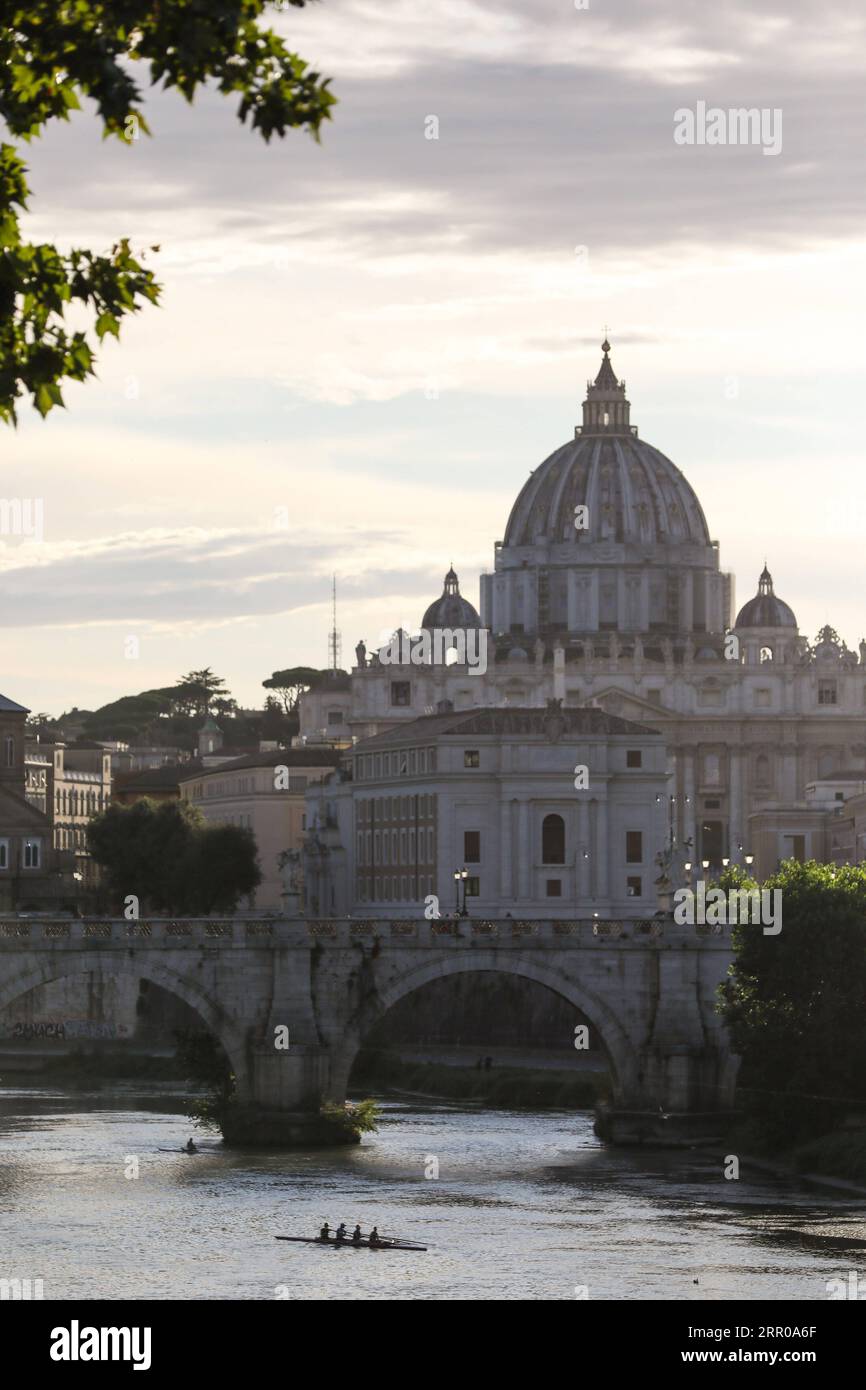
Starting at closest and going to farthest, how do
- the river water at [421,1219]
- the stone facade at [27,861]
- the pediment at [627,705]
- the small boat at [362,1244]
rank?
1. the river water at [421,1219]
2. the small boat at [362,1244]
3. the stone facade at [27,861]
4. the pediment at [627,705]

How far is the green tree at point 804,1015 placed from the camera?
219 feet

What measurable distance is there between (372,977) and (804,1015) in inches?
455

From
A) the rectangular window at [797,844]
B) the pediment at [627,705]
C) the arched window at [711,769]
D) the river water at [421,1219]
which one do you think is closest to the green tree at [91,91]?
the river water at [421,1219]

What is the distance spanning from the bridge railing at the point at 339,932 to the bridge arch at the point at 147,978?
0.36 meters

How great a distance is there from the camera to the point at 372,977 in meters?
74.2

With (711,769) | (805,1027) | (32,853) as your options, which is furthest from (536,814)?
(711,769)

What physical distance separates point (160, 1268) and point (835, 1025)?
811 inches

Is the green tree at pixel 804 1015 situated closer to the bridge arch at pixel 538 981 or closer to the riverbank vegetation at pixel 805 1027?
the riverbank vegetation at pixel 805 1027

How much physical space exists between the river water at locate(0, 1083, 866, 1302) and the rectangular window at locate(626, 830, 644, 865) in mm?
50399

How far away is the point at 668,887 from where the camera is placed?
79562 mm

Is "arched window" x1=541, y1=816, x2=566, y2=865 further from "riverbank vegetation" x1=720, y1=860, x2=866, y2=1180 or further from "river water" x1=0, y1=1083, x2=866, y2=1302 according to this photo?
"riverbank vegetation" x1=720, y1=860, x2=866, y2=1180

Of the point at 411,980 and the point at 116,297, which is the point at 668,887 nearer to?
the point at 411,980

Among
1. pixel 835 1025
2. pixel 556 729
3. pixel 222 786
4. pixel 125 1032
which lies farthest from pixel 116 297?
pixel 222 786

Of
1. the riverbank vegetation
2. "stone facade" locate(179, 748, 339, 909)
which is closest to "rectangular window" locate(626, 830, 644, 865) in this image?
"stone facade" locate(179, 748, 339, 909)
